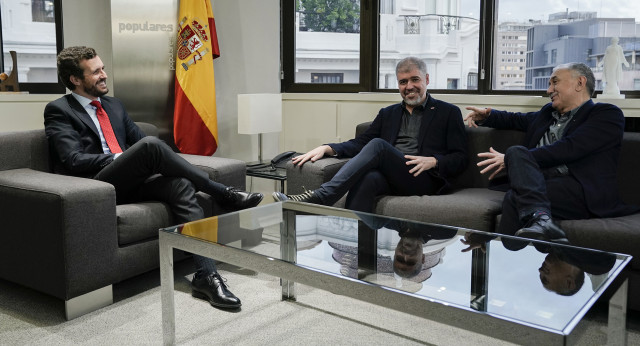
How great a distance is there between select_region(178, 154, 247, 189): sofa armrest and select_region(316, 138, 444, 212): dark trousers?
578 mm

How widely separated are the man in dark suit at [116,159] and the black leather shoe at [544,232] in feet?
4.26

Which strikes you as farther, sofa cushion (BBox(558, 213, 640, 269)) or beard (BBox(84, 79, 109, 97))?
beard (BBox(84, 79, 109, 97))

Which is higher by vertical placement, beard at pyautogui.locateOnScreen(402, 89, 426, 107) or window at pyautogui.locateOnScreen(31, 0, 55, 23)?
window at pyautogui.locateOnScreen(31, 0, 55, 23)

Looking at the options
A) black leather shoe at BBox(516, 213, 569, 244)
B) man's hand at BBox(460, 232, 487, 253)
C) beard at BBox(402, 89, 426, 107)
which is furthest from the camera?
beard at BBox(402, 89, 426, 107)

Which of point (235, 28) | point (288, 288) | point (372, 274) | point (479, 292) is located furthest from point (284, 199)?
point (235, 28)

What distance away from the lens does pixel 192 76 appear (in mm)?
4305

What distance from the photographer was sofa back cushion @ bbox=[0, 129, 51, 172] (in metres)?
2.97

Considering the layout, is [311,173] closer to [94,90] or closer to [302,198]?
[302,198]

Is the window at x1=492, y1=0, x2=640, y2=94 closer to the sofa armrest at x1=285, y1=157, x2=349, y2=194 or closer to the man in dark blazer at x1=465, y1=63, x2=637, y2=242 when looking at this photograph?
the man in dark blazer at x1=465, y1=63, x2=637, y2=242

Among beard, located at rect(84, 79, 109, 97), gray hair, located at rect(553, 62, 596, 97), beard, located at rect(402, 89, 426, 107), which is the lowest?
beard, located at rect(402, 89, 426, 107)

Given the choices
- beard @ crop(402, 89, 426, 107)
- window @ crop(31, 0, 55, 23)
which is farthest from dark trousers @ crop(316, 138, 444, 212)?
window @ crop(31, 0, 55, 23)

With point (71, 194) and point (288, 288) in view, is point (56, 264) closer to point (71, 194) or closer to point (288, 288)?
point (71, 194)

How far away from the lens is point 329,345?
7.56 ft

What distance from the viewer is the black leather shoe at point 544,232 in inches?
98.6
